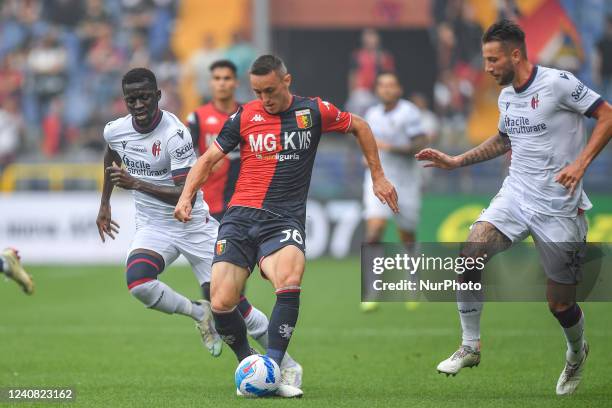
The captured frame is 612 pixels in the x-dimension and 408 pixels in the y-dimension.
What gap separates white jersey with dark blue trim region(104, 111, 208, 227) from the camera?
910 centimetres

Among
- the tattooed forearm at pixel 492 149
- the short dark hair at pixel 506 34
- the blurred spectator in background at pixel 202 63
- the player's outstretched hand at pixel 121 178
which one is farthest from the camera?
the blurred spectator in background at pixel 202 63

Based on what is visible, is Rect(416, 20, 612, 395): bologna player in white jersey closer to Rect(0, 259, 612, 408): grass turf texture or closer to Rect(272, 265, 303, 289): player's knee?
Rect(0, 259, 612, 408): grass turf texture

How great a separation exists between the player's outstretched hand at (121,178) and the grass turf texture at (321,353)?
1.57 metres

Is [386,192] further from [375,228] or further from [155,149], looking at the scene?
[375,228]

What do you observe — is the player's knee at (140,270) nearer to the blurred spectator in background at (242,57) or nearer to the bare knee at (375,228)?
the bare knee at (375,228)

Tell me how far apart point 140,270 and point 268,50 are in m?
14.4

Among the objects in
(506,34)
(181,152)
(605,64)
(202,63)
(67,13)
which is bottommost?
(181,152)

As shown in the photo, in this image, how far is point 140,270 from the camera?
907cm

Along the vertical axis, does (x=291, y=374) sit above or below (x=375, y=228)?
below

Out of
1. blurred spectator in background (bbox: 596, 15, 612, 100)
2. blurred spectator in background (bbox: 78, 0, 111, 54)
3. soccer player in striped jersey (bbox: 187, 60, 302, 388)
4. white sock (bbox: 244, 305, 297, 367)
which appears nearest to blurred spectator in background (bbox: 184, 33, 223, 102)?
blurred spectator in background (bbox: 78, 0, 111, 54)

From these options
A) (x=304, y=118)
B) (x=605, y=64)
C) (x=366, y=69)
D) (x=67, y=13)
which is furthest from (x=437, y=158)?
(x=67, y=13)

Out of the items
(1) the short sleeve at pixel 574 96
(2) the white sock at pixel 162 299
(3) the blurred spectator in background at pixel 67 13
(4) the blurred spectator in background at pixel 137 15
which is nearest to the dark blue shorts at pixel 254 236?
(2) the white sock at pixel 162 299

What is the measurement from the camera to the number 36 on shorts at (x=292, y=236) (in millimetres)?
8133

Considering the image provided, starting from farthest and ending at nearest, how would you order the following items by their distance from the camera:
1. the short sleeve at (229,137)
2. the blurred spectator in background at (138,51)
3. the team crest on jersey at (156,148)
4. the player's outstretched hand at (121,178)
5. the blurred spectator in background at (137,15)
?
1. the blurred spectator in background at (137,15)
2. the blurred spectator in background at (138,51)
3. the team crest on jersey at (156,148)
4. the player's outstretched hand at (121,178)
5. the short sleeve at (229,137)
